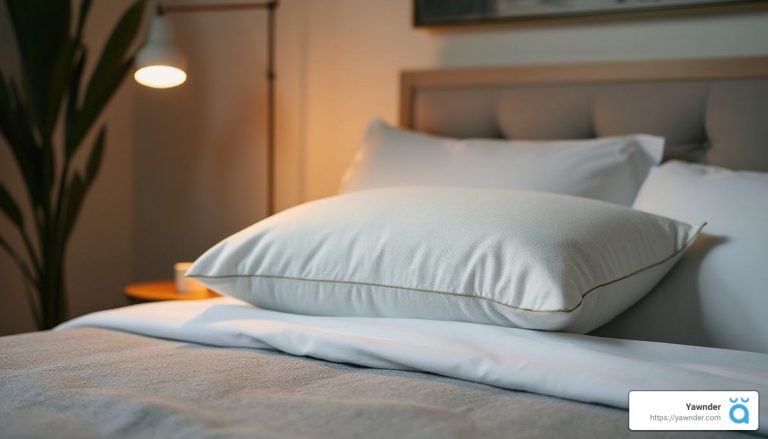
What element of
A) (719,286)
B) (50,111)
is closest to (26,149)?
(50,111)

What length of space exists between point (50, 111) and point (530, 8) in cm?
130

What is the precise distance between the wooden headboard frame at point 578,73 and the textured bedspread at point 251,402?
1.20 meters

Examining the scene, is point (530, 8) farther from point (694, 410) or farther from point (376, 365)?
point (694, 410)

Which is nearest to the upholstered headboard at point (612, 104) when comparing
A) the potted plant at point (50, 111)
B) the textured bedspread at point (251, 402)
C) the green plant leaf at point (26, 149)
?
the potted plant at point (50, 111)

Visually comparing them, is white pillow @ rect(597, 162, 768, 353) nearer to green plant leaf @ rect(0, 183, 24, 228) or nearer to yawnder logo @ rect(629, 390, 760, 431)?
yawnder logo @ rect(629, 390, 760, 431)

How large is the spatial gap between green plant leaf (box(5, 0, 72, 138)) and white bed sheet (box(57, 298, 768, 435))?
1124 mm

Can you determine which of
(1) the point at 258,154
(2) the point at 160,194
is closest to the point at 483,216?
(1) the point at 258,154

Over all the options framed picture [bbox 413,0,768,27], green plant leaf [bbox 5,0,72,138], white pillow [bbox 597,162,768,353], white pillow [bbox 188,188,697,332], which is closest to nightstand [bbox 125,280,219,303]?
green plant leaf [bbox 5,0,72,138]

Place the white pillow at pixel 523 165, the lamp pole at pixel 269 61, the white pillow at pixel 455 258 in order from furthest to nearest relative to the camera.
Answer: the lamp pole at pixel 269 61 → the white pillow at pixel 523 165 → the white pillow at pixel 455 258

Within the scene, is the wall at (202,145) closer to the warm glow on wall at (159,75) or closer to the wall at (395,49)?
the wall at (395,49)

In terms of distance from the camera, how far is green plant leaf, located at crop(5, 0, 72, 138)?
2.48 meters

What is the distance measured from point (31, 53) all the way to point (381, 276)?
148 cm

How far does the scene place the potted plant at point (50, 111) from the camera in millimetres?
2492

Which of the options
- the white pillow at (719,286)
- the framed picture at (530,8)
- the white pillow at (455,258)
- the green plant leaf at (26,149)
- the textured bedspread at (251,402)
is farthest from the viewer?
the green plant leaf at (26,149)
